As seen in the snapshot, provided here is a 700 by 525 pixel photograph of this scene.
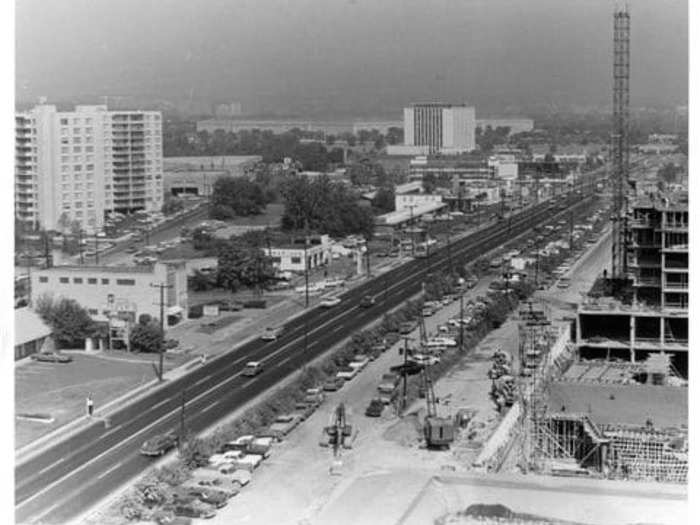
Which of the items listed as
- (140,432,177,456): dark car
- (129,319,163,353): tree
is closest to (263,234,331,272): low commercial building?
(129,319,163,353): tree

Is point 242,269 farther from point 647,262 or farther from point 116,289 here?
point 647,262

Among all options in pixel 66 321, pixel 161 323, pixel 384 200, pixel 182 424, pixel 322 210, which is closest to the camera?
pixel 182 424

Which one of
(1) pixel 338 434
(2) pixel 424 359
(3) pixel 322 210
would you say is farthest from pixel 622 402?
(3) pixel 322 210

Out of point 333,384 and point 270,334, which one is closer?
point 333,384

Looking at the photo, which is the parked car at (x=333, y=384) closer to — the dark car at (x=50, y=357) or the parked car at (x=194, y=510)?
the dark car at (x=50, y=357)

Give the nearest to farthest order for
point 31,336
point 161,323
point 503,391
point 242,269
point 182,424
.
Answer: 1. point 182,424
2. point 503,391
3. point 31,336
4. point 161,323
5. point 242,269

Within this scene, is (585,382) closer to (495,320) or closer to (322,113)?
(495,320)

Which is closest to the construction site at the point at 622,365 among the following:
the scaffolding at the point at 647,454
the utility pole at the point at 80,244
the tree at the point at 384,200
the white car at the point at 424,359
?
the scaffolding at the point at 647,454
